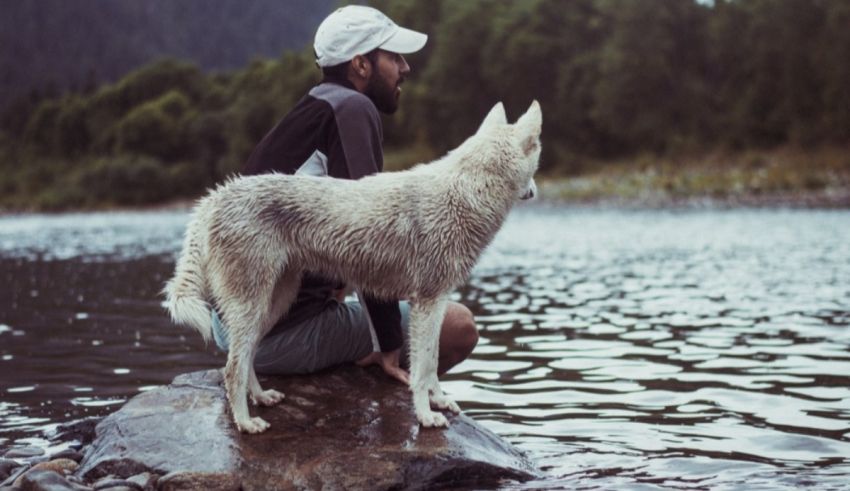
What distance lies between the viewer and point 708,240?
97.5 feet

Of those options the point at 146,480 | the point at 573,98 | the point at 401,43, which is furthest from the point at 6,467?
the point at 573,98

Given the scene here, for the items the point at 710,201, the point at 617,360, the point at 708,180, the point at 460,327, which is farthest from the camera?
the point at 708,180

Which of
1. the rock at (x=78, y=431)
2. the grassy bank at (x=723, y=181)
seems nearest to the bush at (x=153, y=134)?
the grassy bank at (x=723, y=181)

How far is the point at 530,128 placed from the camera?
692 cm

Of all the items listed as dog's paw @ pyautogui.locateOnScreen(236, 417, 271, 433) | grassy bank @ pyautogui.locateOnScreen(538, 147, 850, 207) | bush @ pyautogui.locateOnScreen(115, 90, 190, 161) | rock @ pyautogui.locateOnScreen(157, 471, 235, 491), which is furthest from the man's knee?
bush @ pyautogui.locateOnScreen(115, 90, 190, 161)

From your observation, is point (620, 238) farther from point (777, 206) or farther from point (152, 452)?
point (152, 452)

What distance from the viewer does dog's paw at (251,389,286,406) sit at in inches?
282

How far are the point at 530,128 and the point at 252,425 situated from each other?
110 inches

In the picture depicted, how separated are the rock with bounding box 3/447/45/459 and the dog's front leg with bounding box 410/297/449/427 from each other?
322cm

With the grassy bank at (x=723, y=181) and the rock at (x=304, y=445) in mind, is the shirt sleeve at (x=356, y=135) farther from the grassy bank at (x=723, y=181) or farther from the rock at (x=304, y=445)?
the grassy bank at (x=723, y=181)

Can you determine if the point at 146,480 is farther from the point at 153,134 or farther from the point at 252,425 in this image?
the point at 153,134

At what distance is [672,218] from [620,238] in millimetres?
10920

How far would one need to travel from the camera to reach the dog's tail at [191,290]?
250 inches

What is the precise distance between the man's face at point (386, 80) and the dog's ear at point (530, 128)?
0.99 meters
